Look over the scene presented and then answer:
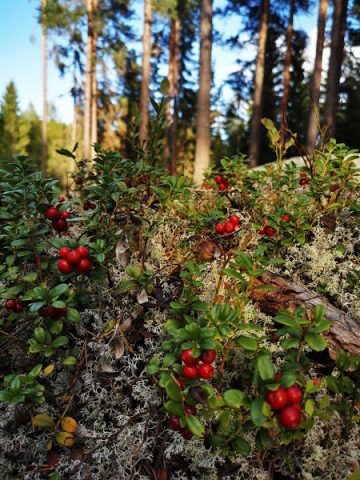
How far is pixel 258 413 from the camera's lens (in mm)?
1229

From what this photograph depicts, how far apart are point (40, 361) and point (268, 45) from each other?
20371mm

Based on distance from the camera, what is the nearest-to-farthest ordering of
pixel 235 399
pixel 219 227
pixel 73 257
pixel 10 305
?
pixel 235 399, pixel 73 257, pixel 10 305, pixel 219 227

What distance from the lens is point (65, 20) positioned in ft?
49.5

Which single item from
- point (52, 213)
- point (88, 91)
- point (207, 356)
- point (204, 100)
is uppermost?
point (88, 91)

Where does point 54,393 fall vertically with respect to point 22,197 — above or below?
below

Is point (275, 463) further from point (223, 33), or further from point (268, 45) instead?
point (268, 45)

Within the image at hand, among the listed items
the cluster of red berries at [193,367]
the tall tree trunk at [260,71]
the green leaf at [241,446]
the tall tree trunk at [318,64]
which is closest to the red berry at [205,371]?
the cluster of red berries at [193,367]

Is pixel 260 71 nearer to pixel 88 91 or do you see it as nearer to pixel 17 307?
pixel 88 91

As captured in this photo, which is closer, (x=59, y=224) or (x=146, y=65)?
(x=59, y=224)

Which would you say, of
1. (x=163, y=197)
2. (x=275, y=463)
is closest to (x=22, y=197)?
(x=163, y=197)

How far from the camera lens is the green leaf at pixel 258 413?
3.97 ft

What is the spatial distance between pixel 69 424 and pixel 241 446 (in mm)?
858

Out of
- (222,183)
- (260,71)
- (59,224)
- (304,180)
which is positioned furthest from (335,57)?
(59,224)

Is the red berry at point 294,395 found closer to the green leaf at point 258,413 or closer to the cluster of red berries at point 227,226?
the green leaf at point 258,413
